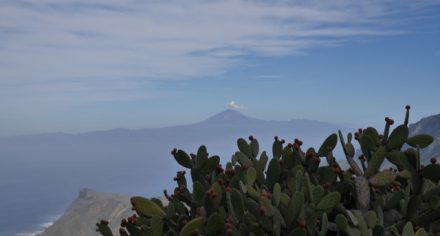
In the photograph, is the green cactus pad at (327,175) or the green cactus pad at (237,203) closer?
the green cactus pad at (237,203)

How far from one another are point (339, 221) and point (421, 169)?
1.18 metres

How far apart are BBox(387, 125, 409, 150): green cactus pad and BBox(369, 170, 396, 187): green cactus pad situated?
43cm

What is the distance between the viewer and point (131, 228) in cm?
579

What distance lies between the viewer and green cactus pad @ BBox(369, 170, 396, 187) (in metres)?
5.28

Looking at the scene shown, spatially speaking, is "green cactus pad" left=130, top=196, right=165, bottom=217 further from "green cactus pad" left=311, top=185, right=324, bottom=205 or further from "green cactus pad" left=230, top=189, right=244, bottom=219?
"green cactus pad" left=311, top=185, right=324, bottom=205

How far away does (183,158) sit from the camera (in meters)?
6.00

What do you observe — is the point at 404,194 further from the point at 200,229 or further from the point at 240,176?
the point at 200,229

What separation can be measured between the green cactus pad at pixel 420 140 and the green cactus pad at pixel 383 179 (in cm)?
65

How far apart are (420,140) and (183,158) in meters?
2.57

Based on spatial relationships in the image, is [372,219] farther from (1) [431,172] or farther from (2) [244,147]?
(2) [244,147]

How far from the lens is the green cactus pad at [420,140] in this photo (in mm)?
5759

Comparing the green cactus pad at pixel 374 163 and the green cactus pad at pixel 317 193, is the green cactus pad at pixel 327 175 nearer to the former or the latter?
Answer: the green cactus pad at pixel 374 163

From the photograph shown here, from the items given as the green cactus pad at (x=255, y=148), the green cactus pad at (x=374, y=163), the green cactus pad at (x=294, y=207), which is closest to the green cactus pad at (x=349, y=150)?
the green cactus pad at (x=374, y=163)

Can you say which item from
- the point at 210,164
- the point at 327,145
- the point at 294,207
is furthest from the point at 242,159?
the point at 294,207
